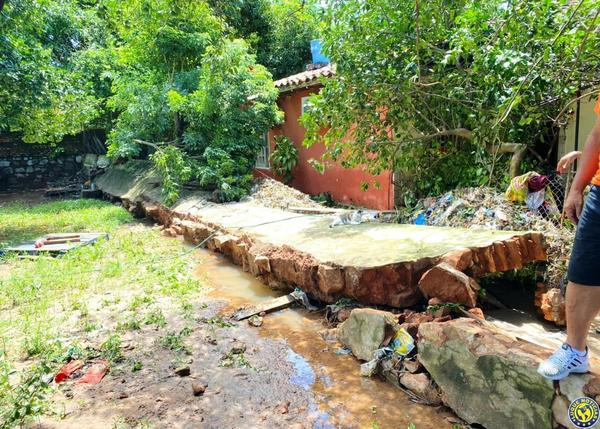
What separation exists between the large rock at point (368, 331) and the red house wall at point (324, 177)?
4738 mm

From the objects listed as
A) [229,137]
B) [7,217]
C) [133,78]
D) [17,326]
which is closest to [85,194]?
[7,217]

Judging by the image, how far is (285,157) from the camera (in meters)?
11.1

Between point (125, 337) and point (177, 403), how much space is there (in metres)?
1.41

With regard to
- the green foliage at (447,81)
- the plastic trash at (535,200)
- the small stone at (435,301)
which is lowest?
the small stone at (435,301)

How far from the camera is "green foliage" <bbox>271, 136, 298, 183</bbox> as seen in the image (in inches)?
436

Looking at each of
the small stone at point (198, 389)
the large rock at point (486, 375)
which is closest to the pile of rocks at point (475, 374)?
the large rock at point (486, 375)

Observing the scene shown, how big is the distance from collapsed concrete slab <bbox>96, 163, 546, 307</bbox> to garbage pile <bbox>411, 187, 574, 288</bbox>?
202 millimetres

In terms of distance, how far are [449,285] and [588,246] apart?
5.13 feet

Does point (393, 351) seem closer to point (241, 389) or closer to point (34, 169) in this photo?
point (241, 389)

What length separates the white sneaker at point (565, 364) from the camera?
2.35 m

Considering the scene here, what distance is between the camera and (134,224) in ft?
35.3

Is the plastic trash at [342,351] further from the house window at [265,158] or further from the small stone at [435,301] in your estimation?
the house window at [265,158]

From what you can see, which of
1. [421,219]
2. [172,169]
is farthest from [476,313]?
[172,169]

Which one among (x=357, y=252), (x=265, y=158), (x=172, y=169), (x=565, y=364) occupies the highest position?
(x=265, y=158)
